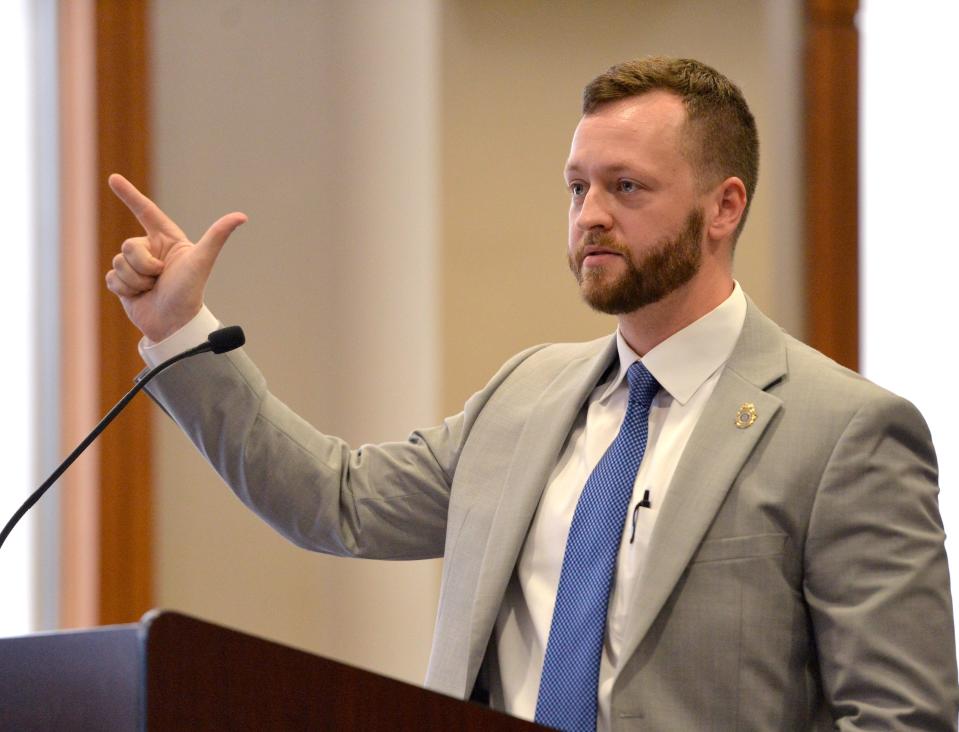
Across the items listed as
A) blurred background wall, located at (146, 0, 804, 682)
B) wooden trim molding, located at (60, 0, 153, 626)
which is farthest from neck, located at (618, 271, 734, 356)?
wooden trim molding, located at (60, 0, 153, 626)

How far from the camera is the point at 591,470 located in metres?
1.81

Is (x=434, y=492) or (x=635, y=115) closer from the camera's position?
(x=635, y=115)

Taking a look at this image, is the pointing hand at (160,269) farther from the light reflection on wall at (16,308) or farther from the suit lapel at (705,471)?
the light reflection on wall at (16,308)

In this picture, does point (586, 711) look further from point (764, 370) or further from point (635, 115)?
point (635, 115)

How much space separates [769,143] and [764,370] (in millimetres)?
2033

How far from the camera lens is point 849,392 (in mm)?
1653

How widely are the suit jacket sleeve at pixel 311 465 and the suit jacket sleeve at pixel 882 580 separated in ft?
2.06

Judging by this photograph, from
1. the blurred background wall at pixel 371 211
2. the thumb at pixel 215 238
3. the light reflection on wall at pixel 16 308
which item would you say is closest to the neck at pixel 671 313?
the thumb at pixel 215 238

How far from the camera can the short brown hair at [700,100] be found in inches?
73.4

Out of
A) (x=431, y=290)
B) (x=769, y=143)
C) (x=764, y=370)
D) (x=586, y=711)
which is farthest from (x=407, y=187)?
(x=586, y=711)

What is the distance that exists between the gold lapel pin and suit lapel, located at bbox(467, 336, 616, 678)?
0.28 metres

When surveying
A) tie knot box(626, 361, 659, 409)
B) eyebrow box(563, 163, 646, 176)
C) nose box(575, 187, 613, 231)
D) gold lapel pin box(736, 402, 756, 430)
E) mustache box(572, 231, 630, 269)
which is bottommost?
gold lapel pin box(736, 402, 756, 430)

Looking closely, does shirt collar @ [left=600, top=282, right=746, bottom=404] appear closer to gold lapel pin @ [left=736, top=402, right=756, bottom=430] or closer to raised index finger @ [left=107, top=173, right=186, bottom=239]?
gold lapel pin @ [left=736, top=402, right=756, bottom=430]

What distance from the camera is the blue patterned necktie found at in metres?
1.64
